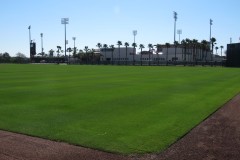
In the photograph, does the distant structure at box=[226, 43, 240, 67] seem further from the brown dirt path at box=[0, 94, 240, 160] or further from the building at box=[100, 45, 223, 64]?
the brown dirt path at box=[0, 94, 240, 160]

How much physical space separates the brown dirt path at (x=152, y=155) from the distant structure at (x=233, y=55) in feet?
259

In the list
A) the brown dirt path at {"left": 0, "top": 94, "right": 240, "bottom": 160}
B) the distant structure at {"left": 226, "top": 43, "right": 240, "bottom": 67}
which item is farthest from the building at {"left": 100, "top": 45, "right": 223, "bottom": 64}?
the brown dirt path at {"left": 0, "top": 94, "right": 240, "bottom": 160}

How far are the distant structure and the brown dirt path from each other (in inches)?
3110

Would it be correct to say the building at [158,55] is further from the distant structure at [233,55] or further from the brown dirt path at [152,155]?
the brown dirt path at [152,155]

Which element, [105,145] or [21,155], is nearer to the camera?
[21,155]

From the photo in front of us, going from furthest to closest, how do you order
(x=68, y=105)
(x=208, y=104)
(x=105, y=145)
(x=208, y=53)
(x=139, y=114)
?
(x=208, y=53), (x=208, y=104), (x=68, y=105), (x=139, y=114), (x=105, y=145)

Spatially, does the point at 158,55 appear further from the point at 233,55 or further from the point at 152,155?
the point at 152,155

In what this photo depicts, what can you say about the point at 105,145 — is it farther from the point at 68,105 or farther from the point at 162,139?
the point at 68,105

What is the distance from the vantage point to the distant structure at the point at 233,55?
84375 mm

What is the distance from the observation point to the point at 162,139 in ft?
27.5

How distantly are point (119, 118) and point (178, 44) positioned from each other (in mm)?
135309

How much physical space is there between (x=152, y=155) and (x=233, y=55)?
270ft

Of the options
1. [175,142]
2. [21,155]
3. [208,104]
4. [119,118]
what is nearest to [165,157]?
[175,142]

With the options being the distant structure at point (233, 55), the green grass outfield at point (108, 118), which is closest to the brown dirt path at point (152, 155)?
the green grass outfield at point (108, 118)
